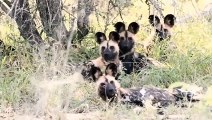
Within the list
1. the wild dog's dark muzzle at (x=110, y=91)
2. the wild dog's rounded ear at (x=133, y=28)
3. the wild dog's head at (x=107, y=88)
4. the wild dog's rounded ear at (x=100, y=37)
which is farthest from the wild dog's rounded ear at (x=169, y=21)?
the wild dog's dark muzzle at (x=110, y=91)

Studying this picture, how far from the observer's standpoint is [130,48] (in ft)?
20.1

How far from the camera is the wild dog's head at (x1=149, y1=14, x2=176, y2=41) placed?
6422 millimetres

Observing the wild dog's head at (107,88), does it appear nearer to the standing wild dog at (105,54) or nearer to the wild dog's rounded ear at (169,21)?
the standing wild dog at (105,54)

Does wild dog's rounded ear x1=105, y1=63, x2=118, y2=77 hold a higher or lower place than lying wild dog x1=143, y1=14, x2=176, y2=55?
lower

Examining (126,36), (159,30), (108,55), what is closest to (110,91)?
(108,55)

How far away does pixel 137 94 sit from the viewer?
478 cm

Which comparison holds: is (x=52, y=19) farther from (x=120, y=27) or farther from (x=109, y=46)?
(x=120, y=27)

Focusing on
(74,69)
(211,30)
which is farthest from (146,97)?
(211,30)

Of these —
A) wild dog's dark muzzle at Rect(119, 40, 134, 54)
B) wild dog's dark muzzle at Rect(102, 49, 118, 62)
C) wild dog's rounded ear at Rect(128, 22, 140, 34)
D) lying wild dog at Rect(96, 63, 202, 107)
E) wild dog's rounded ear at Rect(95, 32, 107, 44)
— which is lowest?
lying wild dog at Rect(96, 63, 202, 107)

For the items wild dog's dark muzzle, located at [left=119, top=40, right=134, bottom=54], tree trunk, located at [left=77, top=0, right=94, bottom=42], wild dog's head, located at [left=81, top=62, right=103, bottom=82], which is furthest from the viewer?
wild dog's dark muzzle, located at [left=119, top=40, right=134, bottom=54]

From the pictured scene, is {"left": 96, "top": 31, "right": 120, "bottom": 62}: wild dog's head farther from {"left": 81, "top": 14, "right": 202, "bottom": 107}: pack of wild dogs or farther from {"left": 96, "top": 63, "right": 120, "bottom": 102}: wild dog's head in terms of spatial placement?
{"left": 96, "top": 63, "right": 120, "bottom": 102}: wild dog's head

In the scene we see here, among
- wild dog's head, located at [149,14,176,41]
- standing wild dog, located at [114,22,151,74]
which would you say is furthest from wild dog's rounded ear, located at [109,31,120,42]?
wild dog's head, located at [149,14,176,41]

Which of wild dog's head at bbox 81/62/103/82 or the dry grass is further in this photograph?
wild dog's head at bbox 81/62/103/82

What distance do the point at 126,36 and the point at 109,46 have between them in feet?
1.64
